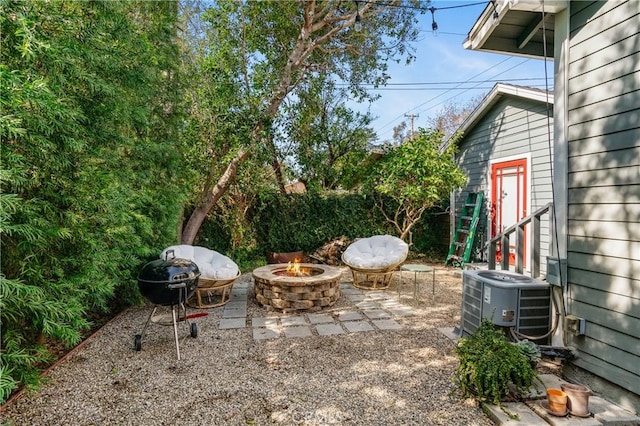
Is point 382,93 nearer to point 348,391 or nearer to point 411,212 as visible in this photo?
point 411,212

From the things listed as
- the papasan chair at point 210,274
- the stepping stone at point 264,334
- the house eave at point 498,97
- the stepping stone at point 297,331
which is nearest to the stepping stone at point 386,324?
the stepping stone at point 297,331

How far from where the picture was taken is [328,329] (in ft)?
12.6

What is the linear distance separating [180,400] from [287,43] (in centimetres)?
763

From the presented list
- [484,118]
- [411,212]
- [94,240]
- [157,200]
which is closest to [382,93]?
[484,118]

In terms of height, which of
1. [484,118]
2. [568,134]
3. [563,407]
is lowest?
[563,407]

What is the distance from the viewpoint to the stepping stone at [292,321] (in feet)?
13.4

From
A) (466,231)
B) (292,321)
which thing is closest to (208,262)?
(292,321)

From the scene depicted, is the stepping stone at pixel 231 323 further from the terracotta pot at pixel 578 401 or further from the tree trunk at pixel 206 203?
the tree trunk at pixel 206 203

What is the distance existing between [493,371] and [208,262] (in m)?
3.92

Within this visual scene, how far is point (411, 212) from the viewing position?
7840 mm

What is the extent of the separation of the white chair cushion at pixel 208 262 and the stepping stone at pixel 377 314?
74.3 inches

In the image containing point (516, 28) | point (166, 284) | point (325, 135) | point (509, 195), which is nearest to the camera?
point (166, 284)

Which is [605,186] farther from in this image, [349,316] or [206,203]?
[206,203]

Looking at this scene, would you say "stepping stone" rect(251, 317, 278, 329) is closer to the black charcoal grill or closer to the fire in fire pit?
the fire in fire pit
